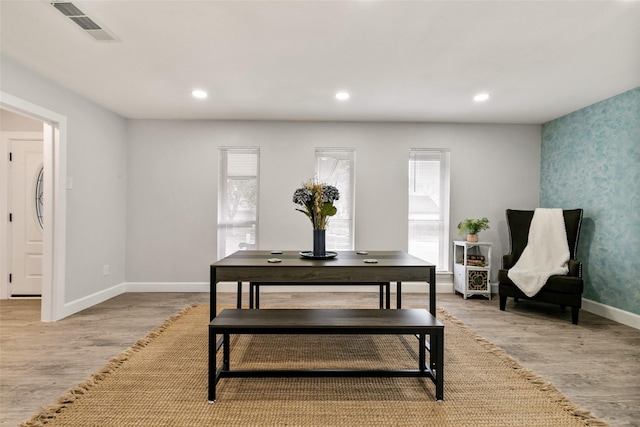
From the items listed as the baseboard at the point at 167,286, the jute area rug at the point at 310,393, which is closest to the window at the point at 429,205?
the jute area rug at the point at 310,393

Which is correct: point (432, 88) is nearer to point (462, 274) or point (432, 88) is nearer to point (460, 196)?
point (460, 196)

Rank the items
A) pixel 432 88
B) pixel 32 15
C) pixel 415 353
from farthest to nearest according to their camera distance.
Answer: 1. pixel 432 88
2. pixel 415 353
3. pixel 32 15

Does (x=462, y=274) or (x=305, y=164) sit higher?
(x=305, y=164)

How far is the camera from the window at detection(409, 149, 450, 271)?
4996 mm

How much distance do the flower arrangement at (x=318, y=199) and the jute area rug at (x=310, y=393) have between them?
1.05m

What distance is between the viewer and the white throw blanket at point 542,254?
3.87 metres

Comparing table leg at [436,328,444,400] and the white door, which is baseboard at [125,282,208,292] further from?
table leg at [436,328,444,400]

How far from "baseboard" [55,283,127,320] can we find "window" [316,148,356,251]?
9.49ft

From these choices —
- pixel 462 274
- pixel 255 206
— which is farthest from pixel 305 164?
pixel 462 274

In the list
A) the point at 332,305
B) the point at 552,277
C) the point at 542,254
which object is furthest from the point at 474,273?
the point at 332,305

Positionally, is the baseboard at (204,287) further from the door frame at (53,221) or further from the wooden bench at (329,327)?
the wooden bench at (329,327)

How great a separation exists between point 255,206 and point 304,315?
2.92 metres

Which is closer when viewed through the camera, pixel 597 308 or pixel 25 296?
pixel 597 308

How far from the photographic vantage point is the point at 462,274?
15.3 feet
